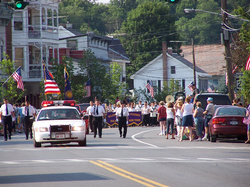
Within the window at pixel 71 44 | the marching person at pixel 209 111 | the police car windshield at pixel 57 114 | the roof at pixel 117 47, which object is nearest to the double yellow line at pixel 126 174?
the police car windshield at pixel 57 114

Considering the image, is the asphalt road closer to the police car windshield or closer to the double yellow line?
the double yellow line

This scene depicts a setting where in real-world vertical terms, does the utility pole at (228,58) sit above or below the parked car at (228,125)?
above

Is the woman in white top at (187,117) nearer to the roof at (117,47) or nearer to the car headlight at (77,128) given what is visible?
the car headlight at (77,128)

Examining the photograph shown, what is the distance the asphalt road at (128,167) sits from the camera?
1019 cm

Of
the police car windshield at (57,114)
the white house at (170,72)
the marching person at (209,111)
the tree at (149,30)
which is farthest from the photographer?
the tree at (149,30)

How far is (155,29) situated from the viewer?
80.4m

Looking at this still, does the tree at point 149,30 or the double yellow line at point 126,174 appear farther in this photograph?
the tree at point 149,30

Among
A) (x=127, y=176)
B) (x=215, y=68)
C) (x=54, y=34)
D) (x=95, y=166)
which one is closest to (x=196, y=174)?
(x=127, y=176)

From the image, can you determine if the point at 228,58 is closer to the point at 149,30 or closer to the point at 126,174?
the point at 126,174

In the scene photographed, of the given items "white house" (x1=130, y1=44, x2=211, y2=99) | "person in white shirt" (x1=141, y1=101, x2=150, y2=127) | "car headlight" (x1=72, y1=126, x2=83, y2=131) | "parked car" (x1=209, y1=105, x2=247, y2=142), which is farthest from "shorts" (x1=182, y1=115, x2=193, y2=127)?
"white house" (x1=130, y1=44, x2=211, y2=99)

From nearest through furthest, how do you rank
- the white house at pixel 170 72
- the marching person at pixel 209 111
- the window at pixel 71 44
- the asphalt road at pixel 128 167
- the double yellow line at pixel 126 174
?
1. the double yellow line at pixel 126 174
2. the asphalt road at pixel 128 167
3. the marching person at pixel 209 111
4. the window at pixel 71 44
5. the white house at pixel 170 72

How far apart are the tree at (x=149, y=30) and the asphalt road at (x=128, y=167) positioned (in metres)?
63.8

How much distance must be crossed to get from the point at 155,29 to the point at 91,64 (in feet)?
94.9

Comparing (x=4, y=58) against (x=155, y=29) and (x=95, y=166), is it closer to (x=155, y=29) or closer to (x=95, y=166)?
(x=95, y=166)
